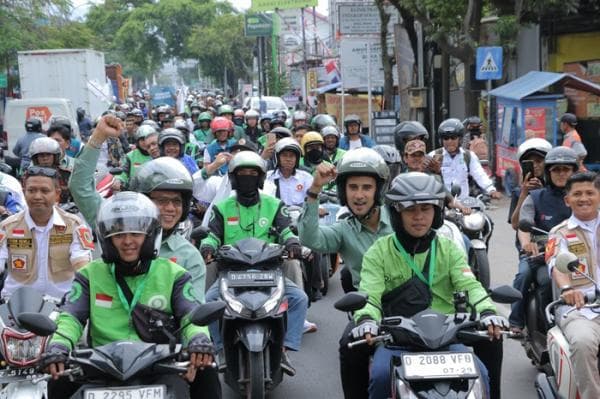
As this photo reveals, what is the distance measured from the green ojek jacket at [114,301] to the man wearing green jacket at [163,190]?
2.52ft

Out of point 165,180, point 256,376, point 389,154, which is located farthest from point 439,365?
point 389,154

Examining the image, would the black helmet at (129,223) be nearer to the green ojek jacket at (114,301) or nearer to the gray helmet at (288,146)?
the green ojek jacket at (114,301)

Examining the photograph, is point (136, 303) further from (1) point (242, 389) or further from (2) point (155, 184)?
(1) point (242, 389)

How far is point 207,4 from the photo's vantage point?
81375 mm

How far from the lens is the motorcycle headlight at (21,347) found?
189 inches

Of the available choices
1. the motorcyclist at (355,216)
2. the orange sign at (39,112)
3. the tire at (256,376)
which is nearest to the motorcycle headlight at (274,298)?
the tire at (256,376)

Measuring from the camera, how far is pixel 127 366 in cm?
402

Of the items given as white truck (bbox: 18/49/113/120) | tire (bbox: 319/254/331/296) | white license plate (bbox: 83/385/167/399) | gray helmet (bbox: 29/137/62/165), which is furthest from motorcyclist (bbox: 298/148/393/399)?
white truck (bbox: 18/49/113/120)

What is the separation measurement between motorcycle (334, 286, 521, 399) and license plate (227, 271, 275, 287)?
1881 millimetres

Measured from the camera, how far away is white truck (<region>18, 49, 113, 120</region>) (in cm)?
2947

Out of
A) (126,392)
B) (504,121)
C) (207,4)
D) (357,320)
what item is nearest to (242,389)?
(357,320)

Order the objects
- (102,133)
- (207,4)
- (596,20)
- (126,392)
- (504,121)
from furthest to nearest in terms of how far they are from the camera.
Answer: (207,4) → (596,20) → (504,121) → (102,133) → (126,392)

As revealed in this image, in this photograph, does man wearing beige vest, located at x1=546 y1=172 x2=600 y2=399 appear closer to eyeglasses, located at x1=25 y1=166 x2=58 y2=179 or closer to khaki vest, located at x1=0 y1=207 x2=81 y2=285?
khaki vest, located at x1=0 y1=207 x2=81 y2=285

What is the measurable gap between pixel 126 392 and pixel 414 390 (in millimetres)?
1247
